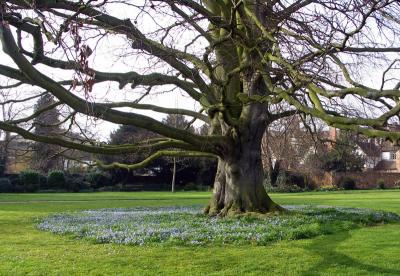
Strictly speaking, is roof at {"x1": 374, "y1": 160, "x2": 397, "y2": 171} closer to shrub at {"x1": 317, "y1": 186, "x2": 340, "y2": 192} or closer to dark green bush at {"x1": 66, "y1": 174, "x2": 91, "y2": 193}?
shrub at {"x1": 317, "y1": 186, "x2": 340, "y2": 192}

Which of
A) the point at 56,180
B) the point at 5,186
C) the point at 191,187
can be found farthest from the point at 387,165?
the point at 5,186

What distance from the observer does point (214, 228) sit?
13383 millimetres

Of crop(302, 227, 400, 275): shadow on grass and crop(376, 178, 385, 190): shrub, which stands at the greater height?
crop(376, 178, 385, 190): shrub

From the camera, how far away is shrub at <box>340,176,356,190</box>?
181ft

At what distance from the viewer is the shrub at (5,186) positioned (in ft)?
153

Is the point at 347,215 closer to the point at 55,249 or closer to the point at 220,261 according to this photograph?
the point at 220,261

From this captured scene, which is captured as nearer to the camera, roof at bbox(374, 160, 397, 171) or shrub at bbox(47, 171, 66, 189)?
shrub at bbox(47, 171, 66, 189)

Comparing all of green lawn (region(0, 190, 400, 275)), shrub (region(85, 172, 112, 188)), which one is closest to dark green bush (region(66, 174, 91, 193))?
shrub (region(85, 172, 112, 188))

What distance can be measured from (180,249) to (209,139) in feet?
19.2

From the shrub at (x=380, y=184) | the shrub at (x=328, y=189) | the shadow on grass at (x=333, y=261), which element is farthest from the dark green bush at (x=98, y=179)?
the shadow on grass at (x=333, y=261)

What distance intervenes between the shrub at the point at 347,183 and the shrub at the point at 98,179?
79.7 ft

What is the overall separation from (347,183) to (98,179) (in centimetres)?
2571

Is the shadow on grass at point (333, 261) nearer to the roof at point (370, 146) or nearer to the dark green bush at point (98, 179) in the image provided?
the roof at point (370, 146)

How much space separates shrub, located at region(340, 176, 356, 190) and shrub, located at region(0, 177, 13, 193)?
32924 millimetres
